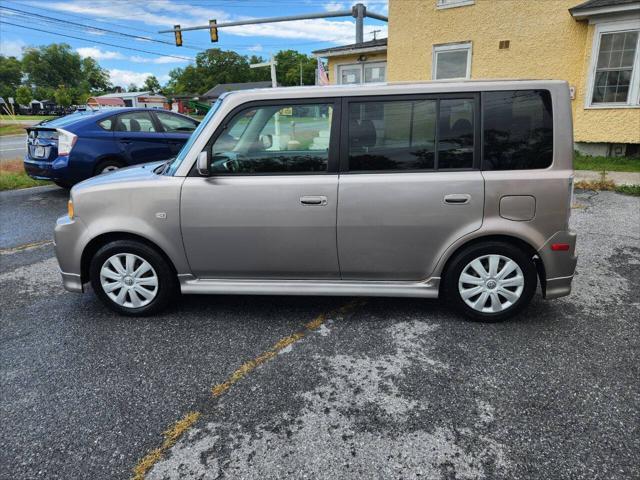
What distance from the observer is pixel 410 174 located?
3359 millimetres

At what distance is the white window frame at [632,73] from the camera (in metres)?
10.5

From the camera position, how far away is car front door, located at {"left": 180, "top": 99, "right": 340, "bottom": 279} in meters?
3.42

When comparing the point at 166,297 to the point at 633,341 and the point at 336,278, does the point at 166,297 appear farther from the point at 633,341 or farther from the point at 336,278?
the point at 633,341

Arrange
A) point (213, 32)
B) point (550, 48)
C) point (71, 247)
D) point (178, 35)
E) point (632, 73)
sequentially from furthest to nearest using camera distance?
1. point (178, 35)
2. point (213, 32)
3. point (550, 48)
4. point (632, 73)
5. point (71, 247)

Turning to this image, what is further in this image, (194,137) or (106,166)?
(106,166)

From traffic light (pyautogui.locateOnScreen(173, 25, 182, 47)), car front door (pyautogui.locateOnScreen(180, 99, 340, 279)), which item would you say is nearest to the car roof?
car front door (pyautogui.locateOnScreen(180, 99, 340, 279))

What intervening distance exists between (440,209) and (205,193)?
1.74 metres

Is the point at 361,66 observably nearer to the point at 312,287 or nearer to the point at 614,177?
the point at 614,177

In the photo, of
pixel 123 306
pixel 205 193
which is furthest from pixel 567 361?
pixel 123 306

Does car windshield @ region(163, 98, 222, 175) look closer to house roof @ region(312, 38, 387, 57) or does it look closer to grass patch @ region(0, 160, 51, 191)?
grass patch @ region(0, 160, 51, 191)

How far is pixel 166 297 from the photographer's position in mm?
3734

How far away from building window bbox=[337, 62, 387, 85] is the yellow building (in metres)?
2.28

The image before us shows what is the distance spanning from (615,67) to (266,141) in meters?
11.0

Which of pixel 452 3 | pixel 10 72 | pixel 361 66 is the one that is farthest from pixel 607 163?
pixel 10 72
